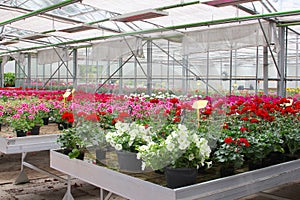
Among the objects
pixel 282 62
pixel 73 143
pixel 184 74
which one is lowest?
pixel 73 143

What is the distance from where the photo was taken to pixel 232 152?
210 centimetres

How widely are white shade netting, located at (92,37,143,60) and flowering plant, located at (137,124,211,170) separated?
597 mm

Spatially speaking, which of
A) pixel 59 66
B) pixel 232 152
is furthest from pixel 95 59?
pixel 59 66

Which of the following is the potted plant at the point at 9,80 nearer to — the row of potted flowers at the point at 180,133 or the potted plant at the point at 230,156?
the row of potted flowers at the point at 180,133

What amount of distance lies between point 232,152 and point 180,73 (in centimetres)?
55

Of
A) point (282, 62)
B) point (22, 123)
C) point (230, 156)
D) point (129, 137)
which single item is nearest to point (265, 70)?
point (282, 62)

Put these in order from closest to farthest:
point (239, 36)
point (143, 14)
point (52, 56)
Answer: point (143, 14), point (239, 36), point (52, 56)

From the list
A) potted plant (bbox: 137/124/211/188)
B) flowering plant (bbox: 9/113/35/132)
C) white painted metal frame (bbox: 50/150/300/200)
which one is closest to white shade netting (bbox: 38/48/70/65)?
flowering plant (bbox: 9/113/35/132)

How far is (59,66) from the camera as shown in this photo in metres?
14.5

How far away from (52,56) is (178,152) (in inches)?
516

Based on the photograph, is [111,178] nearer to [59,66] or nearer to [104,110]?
[104,110]

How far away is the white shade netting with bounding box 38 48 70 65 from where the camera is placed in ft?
44.5

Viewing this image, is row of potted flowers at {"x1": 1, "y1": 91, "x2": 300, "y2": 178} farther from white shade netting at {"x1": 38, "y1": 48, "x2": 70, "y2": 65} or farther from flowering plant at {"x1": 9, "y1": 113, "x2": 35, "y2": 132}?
white shade netting at {"x1": 38, "y1": 48, "x2": 70, "y2": 65}

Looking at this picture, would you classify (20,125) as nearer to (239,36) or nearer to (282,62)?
(239,36)
